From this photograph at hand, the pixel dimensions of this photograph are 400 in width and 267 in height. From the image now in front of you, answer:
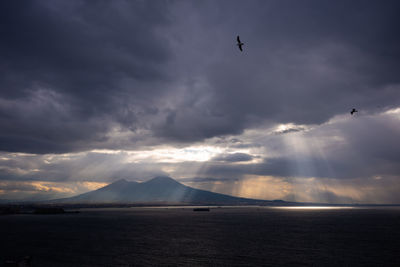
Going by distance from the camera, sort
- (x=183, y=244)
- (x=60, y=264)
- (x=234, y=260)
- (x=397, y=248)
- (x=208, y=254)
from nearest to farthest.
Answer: (x=60, y=264), (x=234, y=260), (x=208, y=254), (x=397, y=248), (x=183, y=244)

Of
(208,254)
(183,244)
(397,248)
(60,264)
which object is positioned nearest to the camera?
(60,264)

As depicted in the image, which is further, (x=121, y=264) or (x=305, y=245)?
(x=305, y=245)

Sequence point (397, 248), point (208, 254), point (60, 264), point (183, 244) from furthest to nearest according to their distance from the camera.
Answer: point (183, 244) < point (397, 248) < point (208, 254) < point (60, 264)

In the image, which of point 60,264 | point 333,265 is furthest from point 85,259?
point 333,265

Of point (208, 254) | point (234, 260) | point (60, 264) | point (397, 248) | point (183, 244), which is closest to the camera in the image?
point (60, 264)

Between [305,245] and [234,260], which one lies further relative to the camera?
[305,245]

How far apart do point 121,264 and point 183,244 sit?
94.0ft

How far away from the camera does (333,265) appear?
59500mm

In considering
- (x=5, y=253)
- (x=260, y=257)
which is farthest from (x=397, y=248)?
(x=5, y=253)

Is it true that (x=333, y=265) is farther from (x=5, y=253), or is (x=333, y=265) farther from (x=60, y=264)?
(x=5, y=253)

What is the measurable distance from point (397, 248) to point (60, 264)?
85581 millimetres

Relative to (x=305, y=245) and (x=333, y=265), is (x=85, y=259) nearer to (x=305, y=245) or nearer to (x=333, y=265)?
(x=333, y=265)

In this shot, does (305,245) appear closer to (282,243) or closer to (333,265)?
(282,243)

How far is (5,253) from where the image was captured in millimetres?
69938
